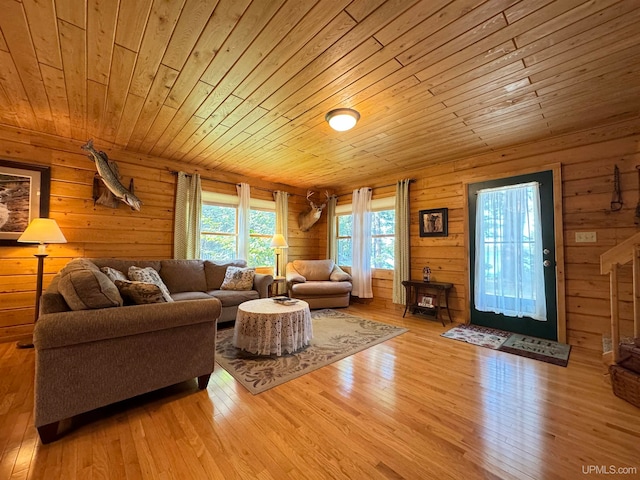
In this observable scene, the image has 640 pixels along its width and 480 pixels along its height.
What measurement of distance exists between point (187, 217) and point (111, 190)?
1.04 metres

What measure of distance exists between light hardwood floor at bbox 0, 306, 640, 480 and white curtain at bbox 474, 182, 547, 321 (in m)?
1.06

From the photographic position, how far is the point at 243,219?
4648 millimetres

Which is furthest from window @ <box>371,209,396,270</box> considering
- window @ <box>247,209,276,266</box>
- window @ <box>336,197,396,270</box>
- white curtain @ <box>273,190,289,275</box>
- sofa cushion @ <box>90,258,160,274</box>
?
sofa cushion @ <box>90,258,160,274</box>

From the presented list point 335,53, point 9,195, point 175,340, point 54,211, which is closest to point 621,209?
point 335,53

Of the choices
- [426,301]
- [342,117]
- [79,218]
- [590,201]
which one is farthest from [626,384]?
[79,218]

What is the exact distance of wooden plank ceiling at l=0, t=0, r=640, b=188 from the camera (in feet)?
4.77

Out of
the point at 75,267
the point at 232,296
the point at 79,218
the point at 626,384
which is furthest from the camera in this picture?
the point at 232,296

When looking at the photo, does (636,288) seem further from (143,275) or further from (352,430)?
(143,275)

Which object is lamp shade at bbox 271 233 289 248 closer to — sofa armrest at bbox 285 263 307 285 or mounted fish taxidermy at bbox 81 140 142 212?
sofa armrest at bbox 285 263 307 285

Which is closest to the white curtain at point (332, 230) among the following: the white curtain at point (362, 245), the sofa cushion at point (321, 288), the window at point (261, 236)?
the white curtain at point (362, 245)

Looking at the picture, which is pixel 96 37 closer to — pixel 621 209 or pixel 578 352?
pixel 621 209

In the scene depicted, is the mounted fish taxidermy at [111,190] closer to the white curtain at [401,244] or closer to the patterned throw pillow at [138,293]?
the patterned throw pillow at [138,293]

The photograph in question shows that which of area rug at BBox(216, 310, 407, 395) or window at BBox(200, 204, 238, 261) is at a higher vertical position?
window at BBox(200, 204, 238, 261)

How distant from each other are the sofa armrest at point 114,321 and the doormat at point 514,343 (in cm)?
287
